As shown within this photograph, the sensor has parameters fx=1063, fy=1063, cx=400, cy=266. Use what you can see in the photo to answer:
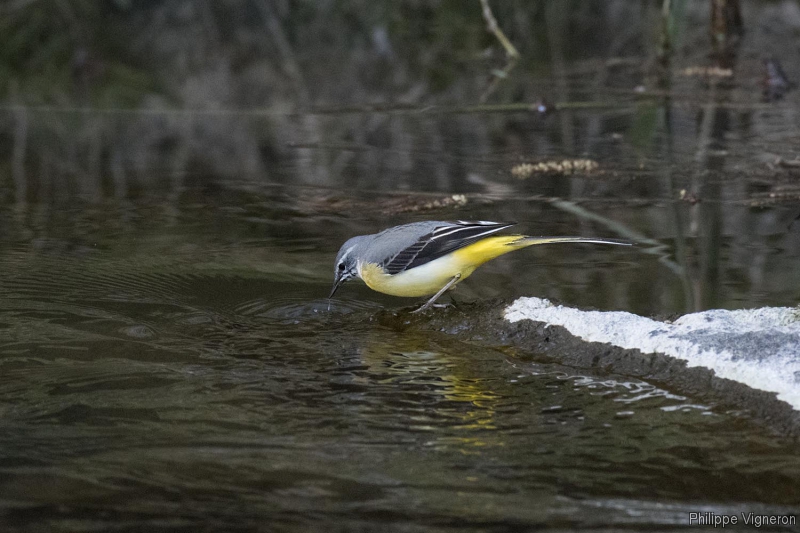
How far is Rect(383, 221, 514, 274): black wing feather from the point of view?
5.64 m

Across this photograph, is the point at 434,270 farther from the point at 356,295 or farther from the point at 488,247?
the point at 356,295

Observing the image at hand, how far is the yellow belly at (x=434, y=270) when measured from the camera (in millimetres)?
5703

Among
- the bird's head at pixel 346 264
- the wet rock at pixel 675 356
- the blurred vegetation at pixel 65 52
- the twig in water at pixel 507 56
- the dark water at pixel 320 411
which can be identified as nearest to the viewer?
the dark water at pixel 320 411

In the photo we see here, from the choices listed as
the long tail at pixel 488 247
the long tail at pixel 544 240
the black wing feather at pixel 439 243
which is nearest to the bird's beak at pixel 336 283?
the black wing feather at pixel 439 243

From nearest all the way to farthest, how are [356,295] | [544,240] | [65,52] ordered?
[544,240], [356,295], [65,52]

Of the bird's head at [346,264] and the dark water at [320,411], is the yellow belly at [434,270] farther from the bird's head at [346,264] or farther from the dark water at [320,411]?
the dark water at [320,411]

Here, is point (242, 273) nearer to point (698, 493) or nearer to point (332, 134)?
point (698, 493)

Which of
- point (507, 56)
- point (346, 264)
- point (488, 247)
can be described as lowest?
point (346, 264)

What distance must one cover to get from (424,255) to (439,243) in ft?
0.34

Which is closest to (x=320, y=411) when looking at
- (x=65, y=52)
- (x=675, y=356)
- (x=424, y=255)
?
(x=675, y=356)

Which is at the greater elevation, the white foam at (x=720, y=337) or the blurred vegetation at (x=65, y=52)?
the blurred vegetation at (x=65, y=52)

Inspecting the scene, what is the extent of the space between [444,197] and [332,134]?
359 cm

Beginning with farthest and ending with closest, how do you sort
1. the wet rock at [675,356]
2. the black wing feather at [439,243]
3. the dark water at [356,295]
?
the black wing feather at [439,243] < the wet rock at [675,356] < the dark water at [356,295]

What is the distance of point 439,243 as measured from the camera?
5.74 metres
